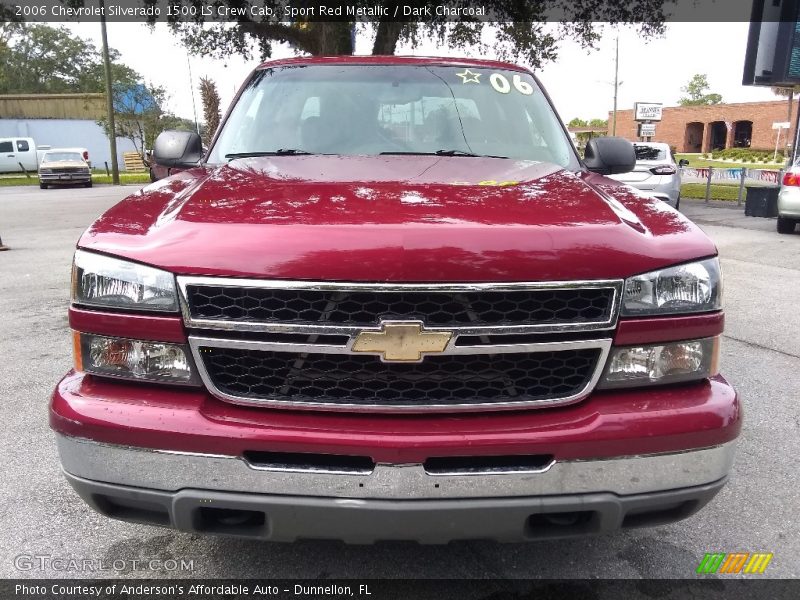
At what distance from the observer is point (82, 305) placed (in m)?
1.85

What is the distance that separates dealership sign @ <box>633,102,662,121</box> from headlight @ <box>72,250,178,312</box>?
23.4 metres

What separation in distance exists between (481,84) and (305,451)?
2.33m

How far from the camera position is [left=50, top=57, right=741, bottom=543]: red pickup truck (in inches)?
67.2

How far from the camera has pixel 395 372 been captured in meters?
1.79

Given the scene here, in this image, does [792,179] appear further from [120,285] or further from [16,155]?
[16,155]

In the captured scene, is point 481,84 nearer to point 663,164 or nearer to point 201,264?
point 201,264

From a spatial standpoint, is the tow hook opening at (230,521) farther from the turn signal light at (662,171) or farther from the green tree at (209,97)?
the green tree at (209,97)

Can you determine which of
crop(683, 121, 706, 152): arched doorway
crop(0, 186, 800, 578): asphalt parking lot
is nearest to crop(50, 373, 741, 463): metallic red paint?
crop(0, 186, 800, 578): asphalt parking lot

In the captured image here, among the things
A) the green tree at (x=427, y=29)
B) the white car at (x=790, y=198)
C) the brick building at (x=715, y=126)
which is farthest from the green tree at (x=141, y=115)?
the brick building at (x=715, y=126)

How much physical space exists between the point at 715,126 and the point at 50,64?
246 ft

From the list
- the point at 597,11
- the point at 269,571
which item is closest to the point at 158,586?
the point at 269,571

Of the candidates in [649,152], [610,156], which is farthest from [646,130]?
[610,156]

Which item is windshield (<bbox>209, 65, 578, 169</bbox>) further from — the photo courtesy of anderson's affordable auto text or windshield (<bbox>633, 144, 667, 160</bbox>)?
windshield (<bbox>633, 144, 667, 160</bbox>)

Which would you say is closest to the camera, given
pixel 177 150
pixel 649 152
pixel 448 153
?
pixel 448 153
